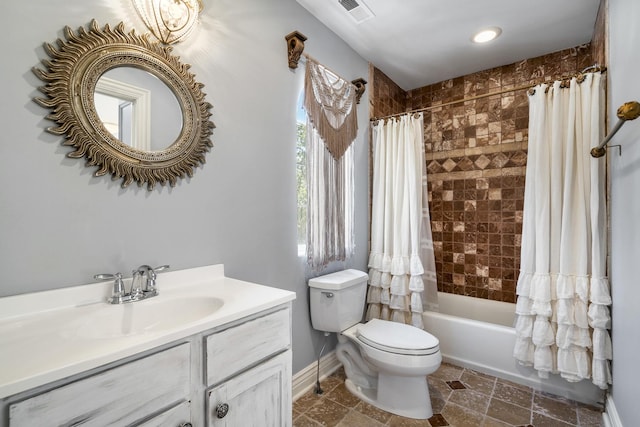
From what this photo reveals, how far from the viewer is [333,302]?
190 centimetres

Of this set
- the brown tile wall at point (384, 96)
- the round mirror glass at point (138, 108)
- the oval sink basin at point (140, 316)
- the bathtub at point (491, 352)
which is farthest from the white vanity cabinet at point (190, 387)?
the brown tile wall at point (384, 96)

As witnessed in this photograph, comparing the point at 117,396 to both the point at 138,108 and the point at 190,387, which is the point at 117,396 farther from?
the point at 138,108

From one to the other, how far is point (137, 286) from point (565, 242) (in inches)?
87.8

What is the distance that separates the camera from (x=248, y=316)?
1004mm

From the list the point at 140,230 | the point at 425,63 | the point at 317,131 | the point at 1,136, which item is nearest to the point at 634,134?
the point at 317,131

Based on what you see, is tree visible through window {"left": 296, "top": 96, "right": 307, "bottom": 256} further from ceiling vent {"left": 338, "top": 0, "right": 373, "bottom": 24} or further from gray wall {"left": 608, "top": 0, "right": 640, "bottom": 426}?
gray wall {"left": 608, "top": 0, "right": 640, "bottom": 426}

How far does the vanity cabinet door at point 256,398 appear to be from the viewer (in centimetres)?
91

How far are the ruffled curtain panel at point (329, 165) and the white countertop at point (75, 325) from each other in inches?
29.2

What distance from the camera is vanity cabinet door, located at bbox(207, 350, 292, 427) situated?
0.91m

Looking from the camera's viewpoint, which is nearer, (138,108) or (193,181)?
(138,108)

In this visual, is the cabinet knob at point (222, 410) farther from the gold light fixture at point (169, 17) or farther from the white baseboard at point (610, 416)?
the white baseboard at point (610, 416)

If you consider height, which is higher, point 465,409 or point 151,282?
point 151,282

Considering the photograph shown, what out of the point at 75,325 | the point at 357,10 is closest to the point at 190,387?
the point at 75,325

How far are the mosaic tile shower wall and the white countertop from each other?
83.8 inches
